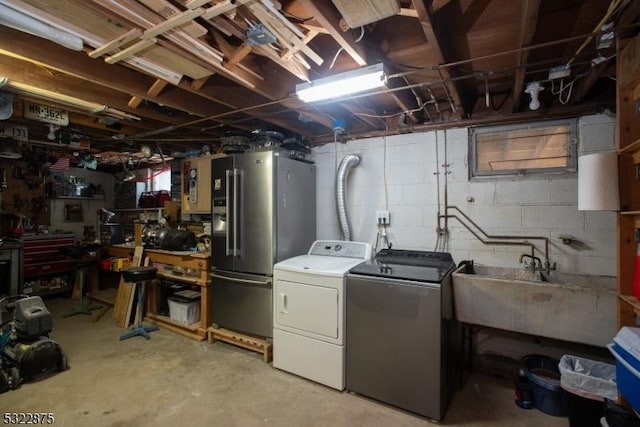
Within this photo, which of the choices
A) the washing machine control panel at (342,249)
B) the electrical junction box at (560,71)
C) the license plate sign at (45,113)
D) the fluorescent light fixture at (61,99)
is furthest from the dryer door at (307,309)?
the license plate sign at (45,113)

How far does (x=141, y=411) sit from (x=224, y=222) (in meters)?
1.77

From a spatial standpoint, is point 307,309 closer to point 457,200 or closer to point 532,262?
point 457,200

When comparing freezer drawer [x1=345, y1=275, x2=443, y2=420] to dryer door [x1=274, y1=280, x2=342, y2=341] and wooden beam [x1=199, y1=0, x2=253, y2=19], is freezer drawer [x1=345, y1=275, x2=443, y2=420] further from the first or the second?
wooden beam [x1=199, y1=0, x2=253, y2=19]

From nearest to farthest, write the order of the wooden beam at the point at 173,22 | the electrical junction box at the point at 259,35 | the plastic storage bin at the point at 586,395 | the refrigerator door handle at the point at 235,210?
1. the wooden beam at the point at 173,22
2. the electrical junction box at the point at 259,35
3. the plastic storage bin at the point at 586,395
4. the refrigerator door handle at the point at 235,210

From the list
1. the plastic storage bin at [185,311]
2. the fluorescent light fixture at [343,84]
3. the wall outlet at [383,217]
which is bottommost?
the plastic storage bin at [185,311]

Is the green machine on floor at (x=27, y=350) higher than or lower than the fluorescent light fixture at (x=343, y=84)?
lower

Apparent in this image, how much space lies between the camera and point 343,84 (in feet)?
6.71

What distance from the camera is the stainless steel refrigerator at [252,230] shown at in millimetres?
2953

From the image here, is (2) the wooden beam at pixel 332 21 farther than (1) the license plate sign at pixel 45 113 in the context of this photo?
No

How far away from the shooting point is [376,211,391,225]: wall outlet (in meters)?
3.20

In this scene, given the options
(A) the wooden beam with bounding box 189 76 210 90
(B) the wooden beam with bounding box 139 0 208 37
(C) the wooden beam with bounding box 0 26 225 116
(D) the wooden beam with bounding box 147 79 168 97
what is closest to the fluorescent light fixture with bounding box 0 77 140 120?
(C) the wooden beam with bounding box 0 26 225 116

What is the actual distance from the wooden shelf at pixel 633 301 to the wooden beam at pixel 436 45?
5.55ft

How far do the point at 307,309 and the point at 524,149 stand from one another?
2.44 m

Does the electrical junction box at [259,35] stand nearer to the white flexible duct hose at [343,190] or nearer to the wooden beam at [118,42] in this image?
the wooden beam at [118,42]
